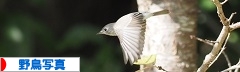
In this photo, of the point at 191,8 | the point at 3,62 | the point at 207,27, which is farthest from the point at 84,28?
the point at 191,8

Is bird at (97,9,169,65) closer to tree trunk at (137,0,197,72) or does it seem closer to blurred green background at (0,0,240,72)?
tree trunk at (137,0,197,72)

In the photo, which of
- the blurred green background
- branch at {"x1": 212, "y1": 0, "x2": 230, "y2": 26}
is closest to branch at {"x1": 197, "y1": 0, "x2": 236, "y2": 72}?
branch at {"x1": 212, "y1": 0, "x2": 230, "y2": 26}

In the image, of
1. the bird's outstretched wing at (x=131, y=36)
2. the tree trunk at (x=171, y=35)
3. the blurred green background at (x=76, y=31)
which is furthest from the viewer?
the blurred green background at (x=76, y=31)

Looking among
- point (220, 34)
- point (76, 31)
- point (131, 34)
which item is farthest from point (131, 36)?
point (76, 31)

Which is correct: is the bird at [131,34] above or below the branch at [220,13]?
below

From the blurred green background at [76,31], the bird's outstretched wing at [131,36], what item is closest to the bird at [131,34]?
the bird's outstretched wing at [131,36]

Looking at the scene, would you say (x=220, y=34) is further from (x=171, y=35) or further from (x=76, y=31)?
(x=76, y=31)

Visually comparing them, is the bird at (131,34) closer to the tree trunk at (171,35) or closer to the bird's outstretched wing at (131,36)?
the bird's outstretched wing at (131,36)
